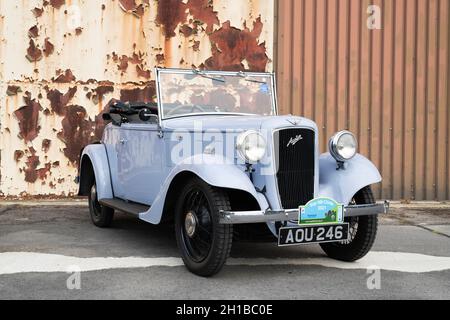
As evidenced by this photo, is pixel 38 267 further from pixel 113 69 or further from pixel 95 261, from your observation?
pixel 113 69

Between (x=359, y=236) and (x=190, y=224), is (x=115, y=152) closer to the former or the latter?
(x=190, y=224)

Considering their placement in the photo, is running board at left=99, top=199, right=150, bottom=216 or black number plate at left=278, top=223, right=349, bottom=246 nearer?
black number plate at left=278, top=223, right=349, bottom=246

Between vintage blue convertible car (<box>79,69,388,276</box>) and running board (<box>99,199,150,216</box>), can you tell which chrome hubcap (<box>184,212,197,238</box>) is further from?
running board (<box>99,199,150,216</box>)

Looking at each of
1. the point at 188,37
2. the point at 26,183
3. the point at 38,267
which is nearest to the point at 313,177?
the point at 38,267

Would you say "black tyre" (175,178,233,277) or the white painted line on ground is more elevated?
"black tyre" (175,178,233,277)

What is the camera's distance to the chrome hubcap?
4.25m

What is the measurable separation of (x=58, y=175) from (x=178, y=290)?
16.8 feet

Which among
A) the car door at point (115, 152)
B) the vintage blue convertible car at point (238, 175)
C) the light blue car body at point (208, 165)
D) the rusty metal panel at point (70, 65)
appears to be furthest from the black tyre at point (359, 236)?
the rusty metal panel at point (70, 65)

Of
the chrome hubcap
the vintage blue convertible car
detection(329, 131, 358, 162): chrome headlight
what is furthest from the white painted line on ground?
detection(329, 131, 358, 162): chrome headlight

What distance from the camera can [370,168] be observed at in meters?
4.63

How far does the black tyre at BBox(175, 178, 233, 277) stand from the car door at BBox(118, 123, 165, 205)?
2.21 ft

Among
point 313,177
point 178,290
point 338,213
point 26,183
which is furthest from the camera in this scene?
point 26,183

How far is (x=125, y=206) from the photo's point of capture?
5406 mm

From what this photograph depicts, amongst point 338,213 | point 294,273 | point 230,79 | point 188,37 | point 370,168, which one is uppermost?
point 188,37
